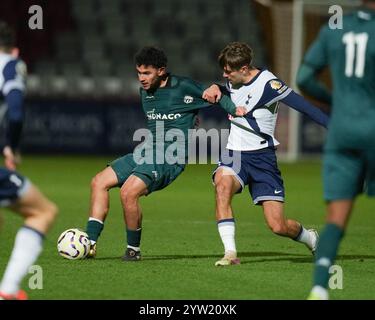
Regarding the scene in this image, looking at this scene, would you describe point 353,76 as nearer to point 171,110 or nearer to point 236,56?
point 236,56

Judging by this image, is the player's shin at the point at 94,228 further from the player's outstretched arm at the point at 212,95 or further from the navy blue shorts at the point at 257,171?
the player's outstretched arm at the point at 212,95

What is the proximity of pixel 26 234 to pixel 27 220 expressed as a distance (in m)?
0.11

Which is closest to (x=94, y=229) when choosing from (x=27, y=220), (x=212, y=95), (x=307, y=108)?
(x=212, y=95)

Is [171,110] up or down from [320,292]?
up

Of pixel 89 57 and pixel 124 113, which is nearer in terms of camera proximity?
pixel 124 113

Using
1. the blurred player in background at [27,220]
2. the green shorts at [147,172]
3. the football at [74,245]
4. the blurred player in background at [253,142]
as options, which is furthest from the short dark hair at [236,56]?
the blurred player in background at [27,220]

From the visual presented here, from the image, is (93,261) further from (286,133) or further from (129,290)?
(286,133)

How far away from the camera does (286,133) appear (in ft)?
80.5

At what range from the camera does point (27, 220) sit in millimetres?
6492

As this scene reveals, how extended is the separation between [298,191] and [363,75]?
11.6m

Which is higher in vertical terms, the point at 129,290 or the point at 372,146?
the point at 372,146

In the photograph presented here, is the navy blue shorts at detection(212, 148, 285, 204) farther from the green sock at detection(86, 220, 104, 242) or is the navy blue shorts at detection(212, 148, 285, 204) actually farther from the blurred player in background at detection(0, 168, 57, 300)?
the blurred player in background at detection(0, 168, 57, 300)

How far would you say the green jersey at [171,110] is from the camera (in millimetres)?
9359
